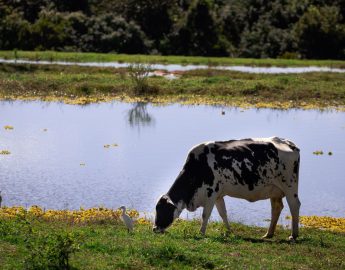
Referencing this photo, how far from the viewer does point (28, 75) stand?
47.7 meters

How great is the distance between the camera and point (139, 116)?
37.3 metres

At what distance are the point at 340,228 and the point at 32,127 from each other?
18.0 m

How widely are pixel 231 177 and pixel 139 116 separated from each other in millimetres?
21517

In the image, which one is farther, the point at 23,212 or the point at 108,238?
the point at 23,212

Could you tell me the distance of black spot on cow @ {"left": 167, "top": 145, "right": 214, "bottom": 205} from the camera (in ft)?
52.1

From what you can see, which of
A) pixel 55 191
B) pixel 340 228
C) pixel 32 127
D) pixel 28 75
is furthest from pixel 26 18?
pixel 340 228

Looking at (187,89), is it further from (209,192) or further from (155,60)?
(209,192)

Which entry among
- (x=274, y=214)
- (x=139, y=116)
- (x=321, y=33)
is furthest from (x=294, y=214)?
(x=321, y=33)

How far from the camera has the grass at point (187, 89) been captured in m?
41.8

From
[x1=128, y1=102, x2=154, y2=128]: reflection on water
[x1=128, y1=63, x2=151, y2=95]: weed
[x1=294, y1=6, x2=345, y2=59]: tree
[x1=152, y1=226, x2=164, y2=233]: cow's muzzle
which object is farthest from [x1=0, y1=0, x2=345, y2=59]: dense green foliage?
[x1=152, y1=226, x2=164, y2=233]: cow's muzzle

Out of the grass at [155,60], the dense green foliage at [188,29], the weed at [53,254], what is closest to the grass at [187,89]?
the grass at [155,60]

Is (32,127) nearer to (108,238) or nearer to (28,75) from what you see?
(28,75)

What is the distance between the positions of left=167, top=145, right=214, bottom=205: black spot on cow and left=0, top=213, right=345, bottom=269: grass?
2.29 feet

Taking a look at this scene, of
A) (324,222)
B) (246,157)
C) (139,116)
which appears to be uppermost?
(246,157)
